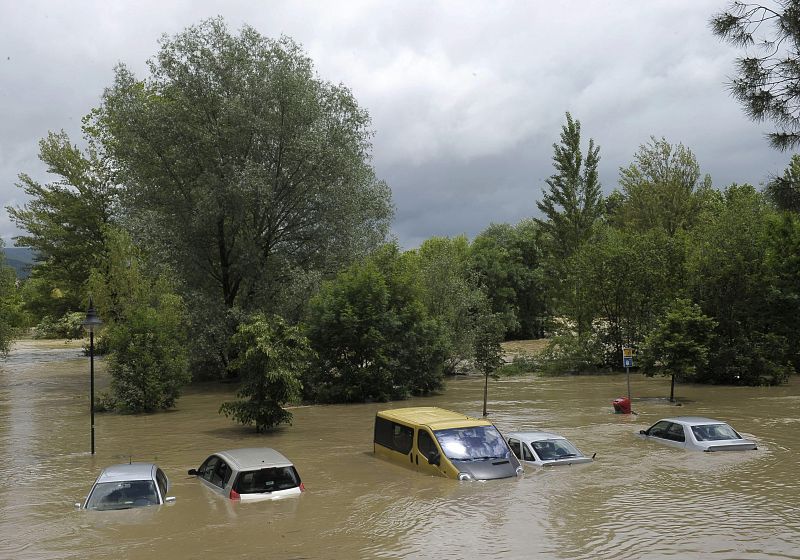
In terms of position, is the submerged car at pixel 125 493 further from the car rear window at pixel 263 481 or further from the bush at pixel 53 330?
the bush at pixel 53 330

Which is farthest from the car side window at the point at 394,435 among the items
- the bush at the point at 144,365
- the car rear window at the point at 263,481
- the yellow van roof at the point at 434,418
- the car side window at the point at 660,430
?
the bush at the point at 144,365

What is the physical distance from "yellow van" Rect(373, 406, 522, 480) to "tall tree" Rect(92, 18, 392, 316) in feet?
75.2

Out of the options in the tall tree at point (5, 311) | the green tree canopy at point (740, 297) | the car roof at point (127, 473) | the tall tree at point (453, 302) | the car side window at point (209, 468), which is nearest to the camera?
the car roof at point (127, 473)

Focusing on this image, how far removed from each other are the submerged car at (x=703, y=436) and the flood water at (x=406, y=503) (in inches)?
13.7

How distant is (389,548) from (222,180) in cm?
3038

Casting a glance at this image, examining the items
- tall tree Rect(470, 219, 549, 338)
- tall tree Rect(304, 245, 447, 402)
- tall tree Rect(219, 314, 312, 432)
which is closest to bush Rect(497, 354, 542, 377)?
tall tree Rect(304, 245, 447, 402)

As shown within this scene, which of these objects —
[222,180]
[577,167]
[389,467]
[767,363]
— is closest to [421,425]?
[389,467]

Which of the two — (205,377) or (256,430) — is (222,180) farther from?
(256,430)

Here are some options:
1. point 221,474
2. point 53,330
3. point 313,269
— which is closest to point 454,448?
point 221,474

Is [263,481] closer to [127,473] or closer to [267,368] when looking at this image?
[127,473]

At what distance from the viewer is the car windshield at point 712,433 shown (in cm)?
1978

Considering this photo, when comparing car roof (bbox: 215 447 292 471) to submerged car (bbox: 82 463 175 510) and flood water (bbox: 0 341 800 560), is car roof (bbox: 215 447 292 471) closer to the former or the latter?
flood water (bbox: 0 341 800 560)

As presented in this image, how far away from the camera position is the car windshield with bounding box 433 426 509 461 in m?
16.6

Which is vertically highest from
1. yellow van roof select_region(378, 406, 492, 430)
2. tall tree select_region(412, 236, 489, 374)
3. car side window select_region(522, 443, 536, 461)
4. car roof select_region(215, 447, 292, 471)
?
tall tree select_region(412, 236, 489, 374)
